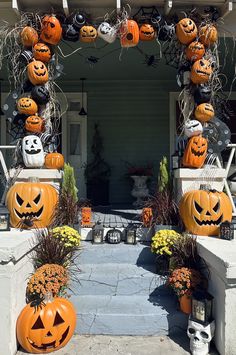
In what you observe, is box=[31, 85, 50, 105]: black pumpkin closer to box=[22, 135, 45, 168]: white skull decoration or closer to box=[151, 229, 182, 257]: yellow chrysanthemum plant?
box=[22, 135, 45, 168]: white skull decoration

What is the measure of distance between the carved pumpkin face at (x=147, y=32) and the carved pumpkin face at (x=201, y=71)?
2.12ft

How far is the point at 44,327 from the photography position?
8.96 ft

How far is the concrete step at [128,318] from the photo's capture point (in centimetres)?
300

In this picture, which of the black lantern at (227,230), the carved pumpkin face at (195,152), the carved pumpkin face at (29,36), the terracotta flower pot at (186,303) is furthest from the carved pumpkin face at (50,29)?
the terracotta flower pot at (186,303)

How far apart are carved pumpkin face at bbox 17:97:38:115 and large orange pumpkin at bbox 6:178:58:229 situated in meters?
0.91

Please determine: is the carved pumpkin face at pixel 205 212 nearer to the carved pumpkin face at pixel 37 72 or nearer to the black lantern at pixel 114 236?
the black lantern at pixel 114 236

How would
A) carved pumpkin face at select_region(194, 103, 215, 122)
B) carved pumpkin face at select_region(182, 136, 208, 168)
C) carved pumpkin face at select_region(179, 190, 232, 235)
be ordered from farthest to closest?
carved pumpkin face at select_region(194, 103, 215, 122), carved pumpkin face at select_region(182, 136, 208, 168), carved pumpkin face at select_region(179, 190, 232, 235)

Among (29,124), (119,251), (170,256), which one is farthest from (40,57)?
(170,256)

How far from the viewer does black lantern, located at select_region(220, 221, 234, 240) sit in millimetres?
3365

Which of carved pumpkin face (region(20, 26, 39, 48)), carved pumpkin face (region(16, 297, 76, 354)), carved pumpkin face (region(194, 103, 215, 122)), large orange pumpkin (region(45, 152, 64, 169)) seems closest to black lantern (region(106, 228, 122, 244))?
large orange pumpkin (region(45, 152, 64, 169))

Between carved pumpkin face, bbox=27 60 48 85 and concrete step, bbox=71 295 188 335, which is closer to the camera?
concrete step, bbox=71 295 188 335

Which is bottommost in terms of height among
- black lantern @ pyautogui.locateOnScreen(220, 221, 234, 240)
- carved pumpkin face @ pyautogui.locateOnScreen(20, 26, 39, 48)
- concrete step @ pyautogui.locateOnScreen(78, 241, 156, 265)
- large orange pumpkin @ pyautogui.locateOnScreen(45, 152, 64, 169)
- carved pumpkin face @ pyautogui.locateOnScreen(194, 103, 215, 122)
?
concrete step @ pyautogui.locateOnScreen(78, 241, 156, 265)

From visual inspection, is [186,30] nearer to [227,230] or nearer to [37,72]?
[37,72]

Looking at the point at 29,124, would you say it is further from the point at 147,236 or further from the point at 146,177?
the point at 146,177
